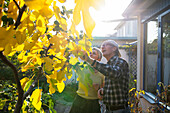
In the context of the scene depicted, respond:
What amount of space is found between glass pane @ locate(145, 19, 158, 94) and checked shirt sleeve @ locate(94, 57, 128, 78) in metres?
1.46

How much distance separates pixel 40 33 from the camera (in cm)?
56

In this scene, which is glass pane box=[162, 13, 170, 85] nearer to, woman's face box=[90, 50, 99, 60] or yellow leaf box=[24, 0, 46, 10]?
woman's face box=[90, 50, 99, 60]

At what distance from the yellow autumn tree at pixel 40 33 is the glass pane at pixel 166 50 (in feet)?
8.12

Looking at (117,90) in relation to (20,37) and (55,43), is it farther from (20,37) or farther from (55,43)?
(20,37)

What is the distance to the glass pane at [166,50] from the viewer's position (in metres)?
2.80

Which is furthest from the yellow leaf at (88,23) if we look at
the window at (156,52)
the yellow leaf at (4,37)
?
the window at (156,52)

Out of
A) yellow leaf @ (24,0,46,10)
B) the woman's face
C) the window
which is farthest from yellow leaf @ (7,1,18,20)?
the window

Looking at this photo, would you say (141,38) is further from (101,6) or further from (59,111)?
(101,6)

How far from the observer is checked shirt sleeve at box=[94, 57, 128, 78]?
2059 mm

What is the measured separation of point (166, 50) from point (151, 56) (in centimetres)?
71

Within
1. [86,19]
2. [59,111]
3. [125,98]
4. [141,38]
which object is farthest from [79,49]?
[59,111]

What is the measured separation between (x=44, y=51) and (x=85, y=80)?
290mm

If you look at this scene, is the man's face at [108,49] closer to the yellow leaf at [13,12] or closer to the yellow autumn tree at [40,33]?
the yellow autumn tree at [40,33]

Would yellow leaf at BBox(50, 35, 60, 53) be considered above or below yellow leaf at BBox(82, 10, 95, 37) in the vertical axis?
below
